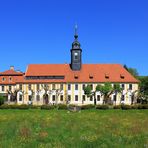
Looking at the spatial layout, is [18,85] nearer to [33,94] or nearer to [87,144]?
[33,94]

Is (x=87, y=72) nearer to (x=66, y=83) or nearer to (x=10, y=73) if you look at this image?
(x=66, y=83)

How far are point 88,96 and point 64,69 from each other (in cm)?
1010

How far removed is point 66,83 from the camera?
269 ft

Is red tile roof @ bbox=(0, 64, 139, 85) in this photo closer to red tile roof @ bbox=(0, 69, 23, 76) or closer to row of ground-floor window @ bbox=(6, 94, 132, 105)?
red tile roof @ bbox=(0, 69, 23, 76)

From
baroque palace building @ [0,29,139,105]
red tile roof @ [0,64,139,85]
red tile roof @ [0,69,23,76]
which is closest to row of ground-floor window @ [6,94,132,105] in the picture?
baroque palace building @ [0,29,139,105]

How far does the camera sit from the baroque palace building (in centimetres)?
8150

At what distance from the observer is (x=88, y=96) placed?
78375mm

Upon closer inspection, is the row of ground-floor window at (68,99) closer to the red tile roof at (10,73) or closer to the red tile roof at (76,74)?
the red tile roof at (76,74)

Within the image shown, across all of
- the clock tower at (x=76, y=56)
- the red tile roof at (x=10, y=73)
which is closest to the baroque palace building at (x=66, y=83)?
the clock tower at (x=76, y=56)

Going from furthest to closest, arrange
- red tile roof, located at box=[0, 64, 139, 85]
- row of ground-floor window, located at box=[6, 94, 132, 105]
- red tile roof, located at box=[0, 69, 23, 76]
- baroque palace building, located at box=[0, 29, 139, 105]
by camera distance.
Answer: red tile roof, located at box=[0, 69, 23, 76], red tile roof, located at box=[0, 64, 139, 85], baroque palace building, located at box=[0, 29, 139, 105], row of ground-floor window, located at box=[6, 94, 132, 105]

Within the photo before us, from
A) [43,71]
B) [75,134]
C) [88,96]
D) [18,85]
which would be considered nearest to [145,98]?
[88,96]

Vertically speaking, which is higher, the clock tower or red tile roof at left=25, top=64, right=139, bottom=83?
the clock tower

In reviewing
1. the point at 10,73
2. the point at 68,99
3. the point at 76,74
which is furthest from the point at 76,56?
the point at 10,73

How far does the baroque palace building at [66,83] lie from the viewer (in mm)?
81500
